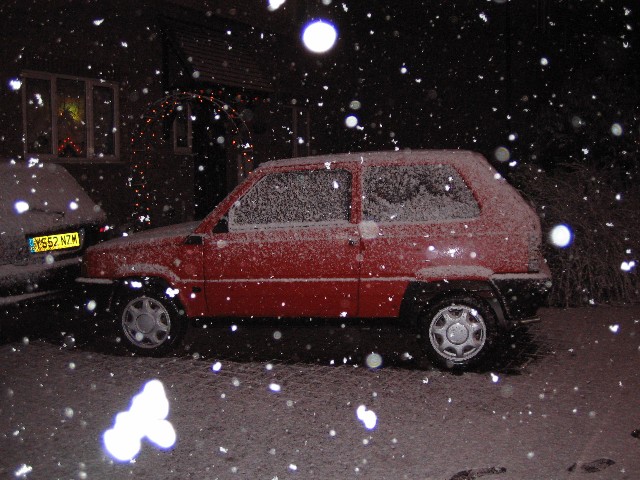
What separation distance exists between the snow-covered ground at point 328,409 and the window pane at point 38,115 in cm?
542

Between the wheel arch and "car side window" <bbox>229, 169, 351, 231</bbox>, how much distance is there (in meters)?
0.86

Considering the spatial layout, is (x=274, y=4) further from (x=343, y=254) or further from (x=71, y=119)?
(x=343, y=254)

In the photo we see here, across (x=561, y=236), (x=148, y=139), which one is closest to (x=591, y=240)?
(x=561, y=236)

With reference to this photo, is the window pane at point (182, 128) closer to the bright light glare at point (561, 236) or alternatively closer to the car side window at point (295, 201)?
the bright light glare at point (561, 236)

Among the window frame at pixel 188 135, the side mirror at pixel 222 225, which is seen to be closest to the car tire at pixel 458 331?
the side mirror at pixel 222 225

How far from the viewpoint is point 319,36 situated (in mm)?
18641

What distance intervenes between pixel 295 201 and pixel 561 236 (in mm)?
4429

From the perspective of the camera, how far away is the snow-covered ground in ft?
14.2

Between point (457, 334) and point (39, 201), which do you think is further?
point (39, 201)

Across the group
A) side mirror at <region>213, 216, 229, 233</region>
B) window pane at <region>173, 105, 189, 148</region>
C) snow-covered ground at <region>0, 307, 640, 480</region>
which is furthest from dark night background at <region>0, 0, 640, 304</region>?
side mirror at <region>213, 216, 229, 233</region>

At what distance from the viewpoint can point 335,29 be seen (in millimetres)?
19188

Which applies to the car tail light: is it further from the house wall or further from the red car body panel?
the house wall

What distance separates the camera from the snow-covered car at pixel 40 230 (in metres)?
7.39

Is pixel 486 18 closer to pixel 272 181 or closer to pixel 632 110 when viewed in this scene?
pixel 632 110
